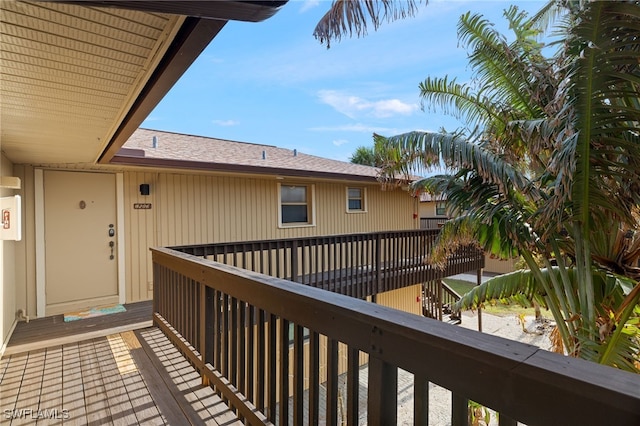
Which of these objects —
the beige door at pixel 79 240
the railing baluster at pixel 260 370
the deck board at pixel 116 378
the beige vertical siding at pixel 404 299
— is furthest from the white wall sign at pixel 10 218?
the beige vertical siding at pixel 404 299

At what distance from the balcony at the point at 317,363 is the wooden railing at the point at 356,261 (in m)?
1.23

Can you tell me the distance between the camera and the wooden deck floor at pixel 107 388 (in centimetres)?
248

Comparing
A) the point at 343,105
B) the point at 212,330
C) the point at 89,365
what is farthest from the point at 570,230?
→ the point at 343,105

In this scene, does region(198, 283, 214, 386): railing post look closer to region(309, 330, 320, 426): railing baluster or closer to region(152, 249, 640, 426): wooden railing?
region(152, 249, 640, 426): wooden railing

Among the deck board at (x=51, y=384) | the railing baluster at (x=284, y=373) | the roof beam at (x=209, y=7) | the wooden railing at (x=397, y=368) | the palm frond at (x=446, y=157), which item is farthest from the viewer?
the palm frond at (x=446, y=157)

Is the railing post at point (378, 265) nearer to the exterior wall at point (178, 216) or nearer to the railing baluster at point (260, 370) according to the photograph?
the exterior wall at point (178, 216)

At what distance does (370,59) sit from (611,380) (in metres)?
12.1

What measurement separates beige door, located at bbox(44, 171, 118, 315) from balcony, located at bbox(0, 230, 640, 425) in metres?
2.09

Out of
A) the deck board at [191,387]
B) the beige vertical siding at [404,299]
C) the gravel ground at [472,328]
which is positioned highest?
the deck board at [191,387]

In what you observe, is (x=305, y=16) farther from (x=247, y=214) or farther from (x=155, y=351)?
(x=155, y=351)

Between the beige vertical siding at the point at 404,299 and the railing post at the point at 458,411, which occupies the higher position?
the railing post at the point at 458,411

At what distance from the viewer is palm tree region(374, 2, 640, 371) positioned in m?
2.79

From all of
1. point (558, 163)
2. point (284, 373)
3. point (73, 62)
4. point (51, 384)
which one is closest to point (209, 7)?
point (73, 62)

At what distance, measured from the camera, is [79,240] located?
221 inches
